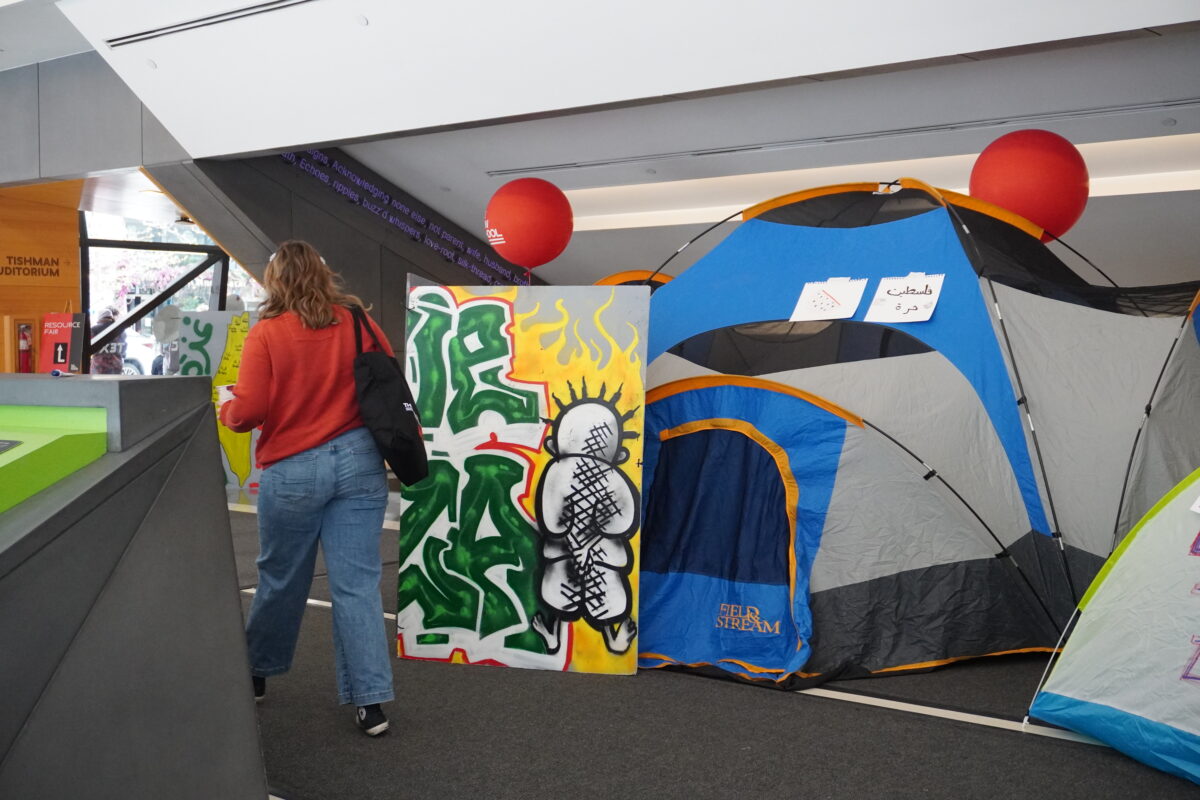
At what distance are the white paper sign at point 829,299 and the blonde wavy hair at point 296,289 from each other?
1590 millimetres

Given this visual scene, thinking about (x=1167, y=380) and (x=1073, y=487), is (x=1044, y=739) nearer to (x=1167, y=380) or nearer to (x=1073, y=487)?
(x=1073, y=487)

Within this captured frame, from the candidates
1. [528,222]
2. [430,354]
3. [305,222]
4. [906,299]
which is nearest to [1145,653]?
[906,299]

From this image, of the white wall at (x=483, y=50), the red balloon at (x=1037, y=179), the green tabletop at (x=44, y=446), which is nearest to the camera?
the green tabletop at (x=44, y=446)

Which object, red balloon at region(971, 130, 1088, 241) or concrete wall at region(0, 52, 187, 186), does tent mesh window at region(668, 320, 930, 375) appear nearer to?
red balloon at region(971, 130, 1088, 241)

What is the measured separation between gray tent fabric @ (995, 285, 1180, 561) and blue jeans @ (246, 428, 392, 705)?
2081 mm

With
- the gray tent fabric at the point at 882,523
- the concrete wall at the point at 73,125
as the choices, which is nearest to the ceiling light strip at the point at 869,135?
the concrete wall at the point at 73,125

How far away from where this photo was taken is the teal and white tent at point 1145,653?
220cm

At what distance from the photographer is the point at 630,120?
6789mm

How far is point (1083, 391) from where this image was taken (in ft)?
10.2

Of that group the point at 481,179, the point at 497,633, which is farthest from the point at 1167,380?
the point at 481,179

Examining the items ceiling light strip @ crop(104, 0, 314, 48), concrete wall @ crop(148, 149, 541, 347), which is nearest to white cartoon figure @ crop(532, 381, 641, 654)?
ceiling light strip @ crop(104, 0, 314, 48)

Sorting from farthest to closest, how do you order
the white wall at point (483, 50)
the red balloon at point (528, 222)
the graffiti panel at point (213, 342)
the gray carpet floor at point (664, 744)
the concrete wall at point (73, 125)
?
the concrete wall at point (73, 125)
the graffiti panel at point (213, 342)
the red balloon at point (528, 222)
the white wall at point (483, 50)
the gray carpet floor at point (664, 744)

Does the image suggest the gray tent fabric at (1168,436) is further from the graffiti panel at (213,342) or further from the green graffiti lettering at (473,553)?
the graffiti panel at (213,342)

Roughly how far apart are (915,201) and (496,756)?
2.28m
